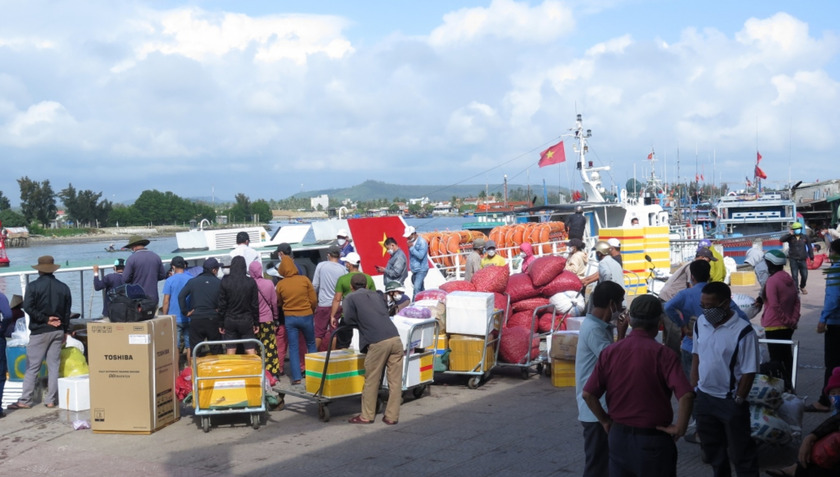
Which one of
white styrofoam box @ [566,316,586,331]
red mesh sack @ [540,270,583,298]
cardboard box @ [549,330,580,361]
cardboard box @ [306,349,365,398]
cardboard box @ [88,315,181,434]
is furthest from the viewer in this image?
red mesh sack @ [540,270,583,298]

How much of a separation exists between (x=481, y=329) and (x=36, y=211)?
6717 cm

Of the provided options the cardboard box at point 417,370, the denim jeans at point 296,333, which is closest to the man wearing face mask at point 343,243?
the denim jeans at point 296,333

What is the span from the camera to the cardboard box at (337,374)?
8.62m

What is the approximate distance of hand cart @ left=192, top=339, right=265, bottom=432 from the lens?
27.6 ft

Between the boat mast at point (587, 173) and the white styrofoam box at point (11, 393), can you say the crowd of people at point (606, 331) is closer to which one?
the white styrofoam box at point (11, 393)

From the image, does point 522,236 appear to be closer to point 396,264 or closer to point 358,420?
point 396,264

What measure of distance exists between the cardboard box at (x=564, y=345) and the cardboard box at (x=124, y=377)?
495cm

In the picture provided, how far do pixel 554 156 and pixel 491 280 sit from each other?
60.6 feet

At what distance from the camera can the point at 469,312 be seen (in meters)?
10.1

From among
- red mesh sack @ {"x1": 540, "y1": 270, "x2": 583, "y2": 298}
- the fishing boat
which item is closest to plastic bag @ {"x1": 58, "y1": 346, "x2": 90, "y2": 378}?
red mesh sack @ {"x1": 540, "y1": 270, "x2": 583, "y2": 298}

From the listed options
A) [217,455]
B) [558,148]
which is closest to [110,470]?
[217,455]

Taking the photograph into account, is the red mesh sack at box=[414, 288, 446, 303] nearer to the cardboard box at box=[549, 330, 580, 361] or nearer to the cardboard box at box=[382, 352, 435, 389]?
the cardboard box at box=[382, 352, 435, 389]

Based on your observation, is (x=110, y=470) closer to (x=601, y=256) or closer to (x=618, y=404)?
(x=618, y=404)

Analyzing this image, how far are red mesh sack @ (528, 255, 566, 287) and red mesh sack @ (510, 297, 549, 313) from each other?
234mm
